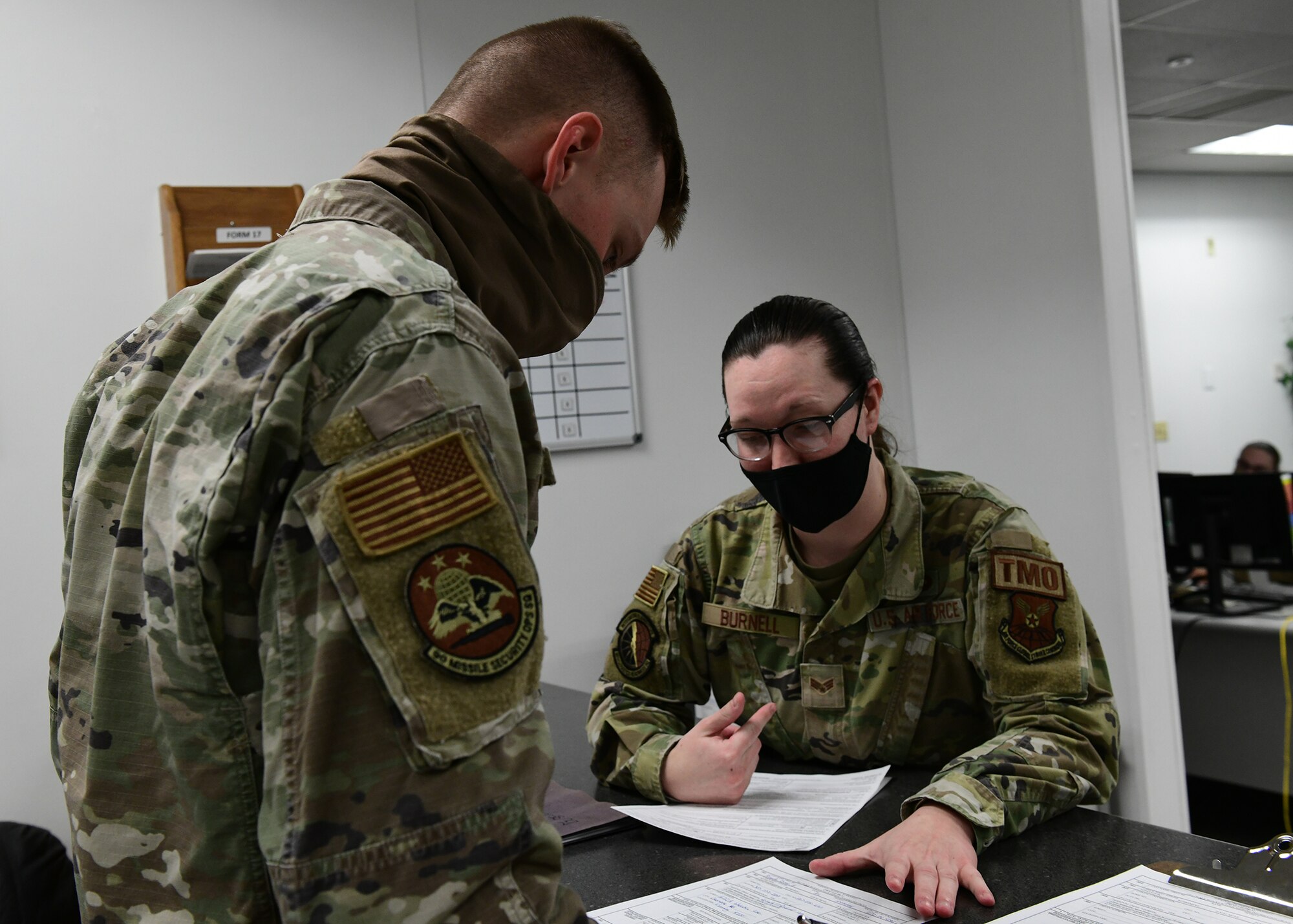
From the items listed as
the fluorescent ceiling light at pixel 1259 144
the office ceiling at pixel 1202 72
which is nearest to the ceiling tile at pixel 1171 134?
the office ceiling at pixel 1202 72

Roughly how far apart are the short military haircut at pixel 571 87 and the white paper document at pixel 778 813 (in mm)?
732

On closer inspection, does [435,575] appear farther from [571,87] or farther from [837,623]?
[837,623]

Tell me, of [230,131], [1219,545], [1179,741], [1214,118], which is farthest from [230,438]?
[1214,118]

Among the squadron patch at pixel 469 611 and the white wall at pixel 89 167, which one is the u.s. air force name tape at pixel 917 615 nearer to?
the squadron patch at pixel 469 611

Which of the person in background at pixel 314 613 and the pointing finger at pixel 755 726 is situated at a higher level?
the person in background at pixel 314 613

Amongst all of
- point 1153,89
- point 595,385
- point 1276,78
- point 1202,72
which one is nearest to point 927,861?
point 595,385

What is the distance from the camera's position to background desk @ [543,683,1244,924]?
3.22 ft

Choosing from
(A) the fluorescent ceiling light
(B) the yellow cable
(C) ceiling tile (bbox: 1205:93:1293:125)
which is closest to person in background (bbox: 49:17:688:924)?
(B) the yellow cable

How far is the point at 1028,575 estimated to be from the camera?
1410 millimetres

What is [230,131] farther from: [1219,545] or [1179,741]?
[1219,545]

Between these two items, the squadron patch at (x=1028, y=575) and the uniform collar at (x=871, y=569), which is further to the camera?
the uniform collar at (x=871, y=569)

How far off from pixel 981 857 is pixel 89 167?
2.25 metres

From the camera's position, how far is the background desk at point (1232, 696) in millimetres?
3406

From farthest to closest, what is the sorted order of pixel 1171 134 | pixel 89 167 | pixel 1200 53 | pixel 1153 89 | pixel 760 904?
pixel 1171 134
pixel 1153 89
pixel 1200 53
pixel 89 167
pixel 760 904
